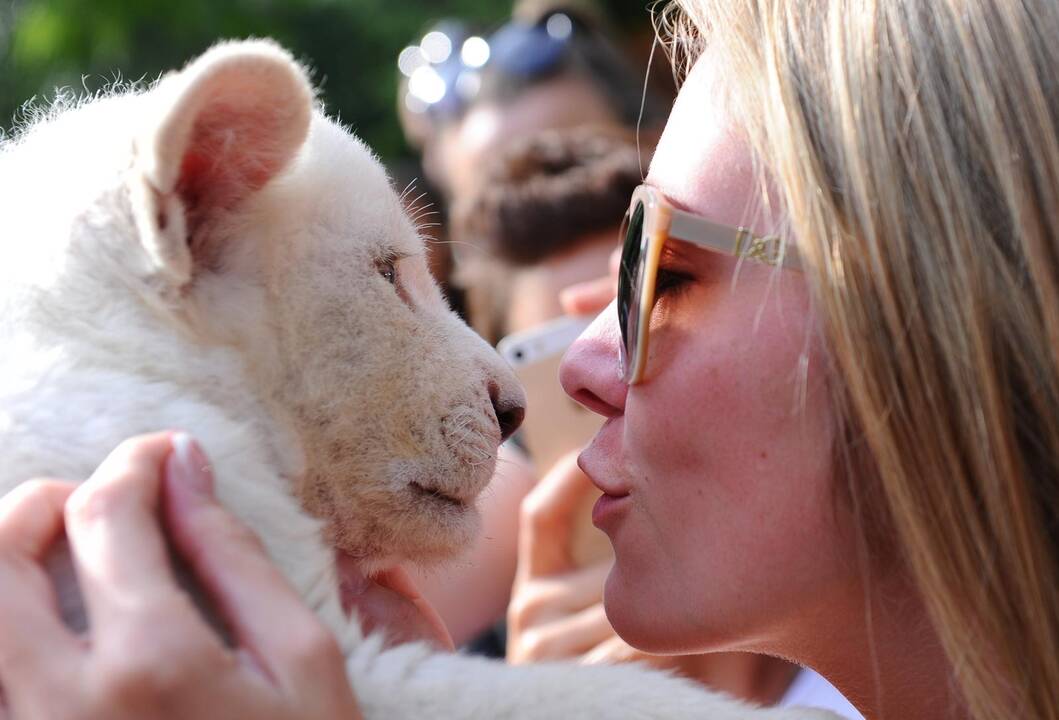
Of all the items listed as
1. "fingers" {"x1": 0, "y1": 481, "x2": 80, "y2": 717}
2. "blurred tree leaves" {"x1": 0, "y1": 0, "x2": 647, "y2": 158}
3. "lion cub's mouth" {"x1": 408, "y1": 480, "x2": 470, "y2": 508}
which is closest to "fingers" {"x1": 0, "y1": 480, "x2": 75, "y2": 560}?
"fingers" {"x1": 0, "y1": 481, "x2": 80, "y2": 717}

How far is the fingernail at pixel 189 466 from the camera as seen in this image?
127 centimetres

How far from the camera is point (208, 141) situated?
1.54 meters

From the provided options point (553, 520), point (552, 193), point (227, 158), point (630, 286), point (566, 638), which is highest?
point (227, 158)

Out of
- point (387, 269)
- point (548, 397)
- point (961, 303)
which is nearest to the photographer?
point (961, 303)

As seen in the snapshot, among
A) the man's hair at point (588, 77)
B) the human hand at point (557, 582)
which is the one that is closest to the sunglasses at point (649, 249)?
the human hand at point (557, 582)

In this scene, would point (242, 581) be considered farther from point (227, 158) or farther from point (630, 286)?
point (630, 286)

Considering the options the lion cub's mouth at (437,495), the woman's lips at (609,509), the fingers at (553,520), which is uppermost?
the lion cub's mouth at (437,495)

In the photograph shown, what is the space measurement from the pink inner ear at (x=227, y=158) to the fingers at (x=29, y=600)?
18.9 inches

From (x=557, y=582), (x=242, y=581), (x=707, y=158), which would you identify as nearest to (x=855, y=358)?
(x=707, y=158)

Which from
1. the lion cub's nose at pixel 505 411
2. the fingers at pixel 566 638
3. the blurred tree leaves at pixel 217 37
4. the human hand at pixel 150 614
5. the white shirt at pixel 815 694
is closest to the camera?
the human hand at pixel 150 614

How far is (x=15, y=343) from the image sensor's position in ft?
→ 4.68

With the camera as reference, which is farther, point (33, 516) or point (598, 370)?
point (598, 370)

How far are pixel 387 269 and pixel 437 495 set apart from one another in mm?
351

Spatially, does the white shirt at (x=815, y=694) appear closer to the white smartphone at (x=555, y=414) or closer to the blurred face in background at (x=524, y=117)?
the white smartphone at (x=555, y=414)
